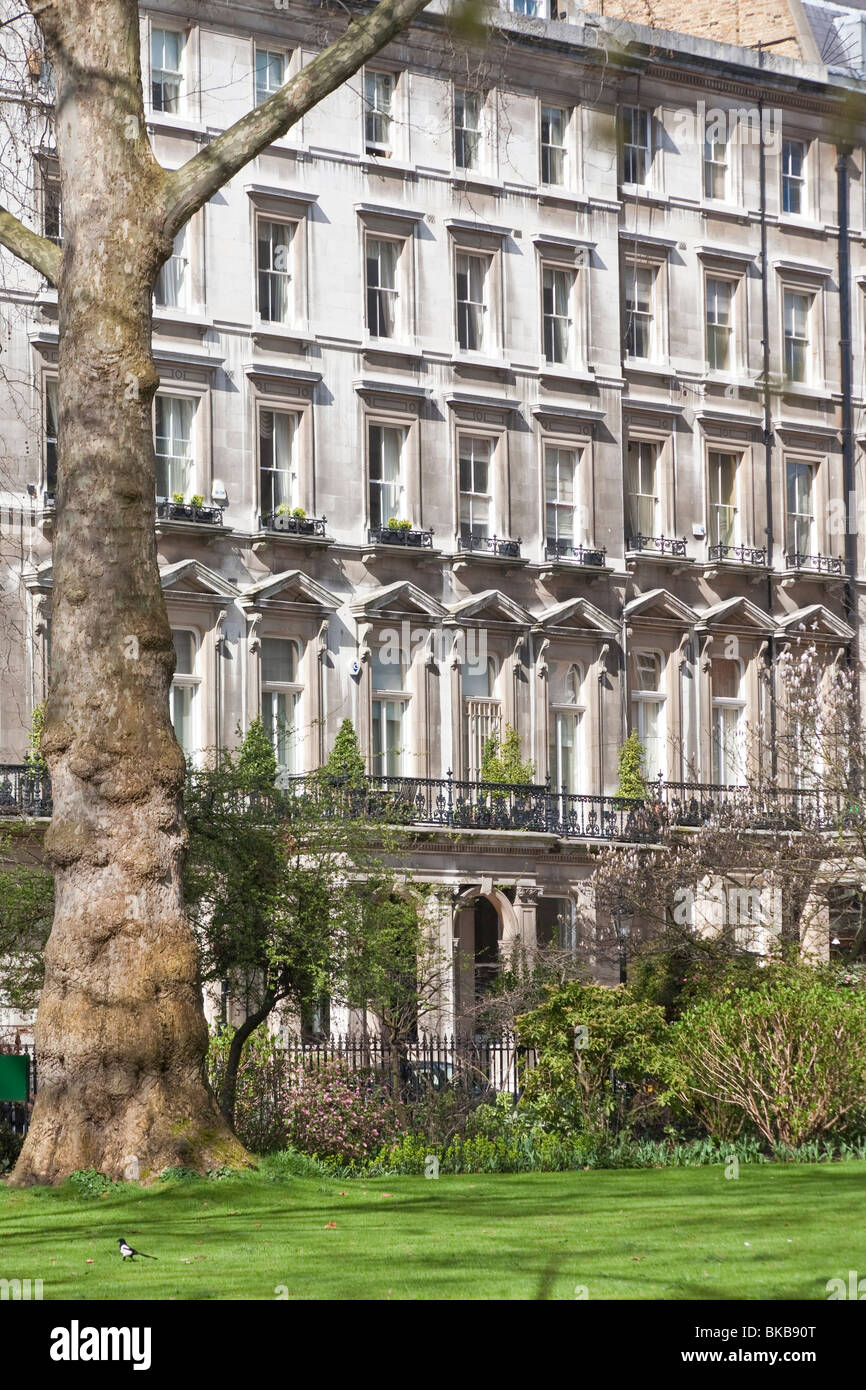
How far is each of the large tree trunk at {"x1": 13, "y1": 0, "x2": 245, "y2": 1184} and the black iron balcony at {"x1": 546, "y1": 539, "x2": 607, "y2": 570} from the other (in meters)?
29.0

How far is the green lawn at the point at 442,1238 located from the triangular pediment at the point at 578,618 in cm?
2745

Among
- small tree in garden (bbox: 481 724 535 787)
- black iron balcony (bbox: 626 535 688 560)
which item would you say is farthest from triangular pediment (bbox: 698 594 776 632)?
small tree in garden (bbox: 481 724 535 787)

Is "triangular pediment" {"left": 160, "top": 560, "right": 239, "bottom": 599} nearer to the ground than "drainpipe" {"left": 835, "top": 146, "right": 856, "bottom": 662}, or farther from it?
nearer to the ground

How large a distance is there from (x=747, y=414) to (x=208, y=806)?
2985 centimetres

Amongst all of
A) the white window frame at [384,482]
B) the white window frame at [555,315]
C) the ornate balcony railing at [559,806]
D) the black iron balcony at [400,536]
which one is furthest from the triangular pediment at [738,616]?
the white window frame at [384,482]

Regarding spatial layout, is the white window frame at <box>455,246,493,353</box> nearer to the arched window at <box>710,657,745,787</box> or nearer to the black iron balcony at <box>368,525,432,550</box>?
the black iron balcony at <box>368,525,432,550</box>

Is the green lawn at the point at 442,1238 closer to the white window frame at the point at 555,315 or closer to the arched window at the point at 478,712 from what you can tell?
the arched window at the point at 478,712

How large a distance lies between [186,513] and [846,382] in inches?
709

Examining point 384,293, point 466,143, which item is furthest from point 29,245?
point 466,143

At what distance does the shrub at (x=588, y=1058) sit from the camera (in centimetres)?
2478

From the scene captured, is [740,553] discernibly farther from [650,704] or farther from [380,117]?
[380,117]

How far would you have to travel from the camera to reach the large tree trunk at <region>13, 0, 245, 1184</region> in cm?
1695

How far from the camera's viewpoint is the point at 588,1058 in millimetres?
25078

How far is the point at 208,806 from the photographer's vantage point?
2344cm
